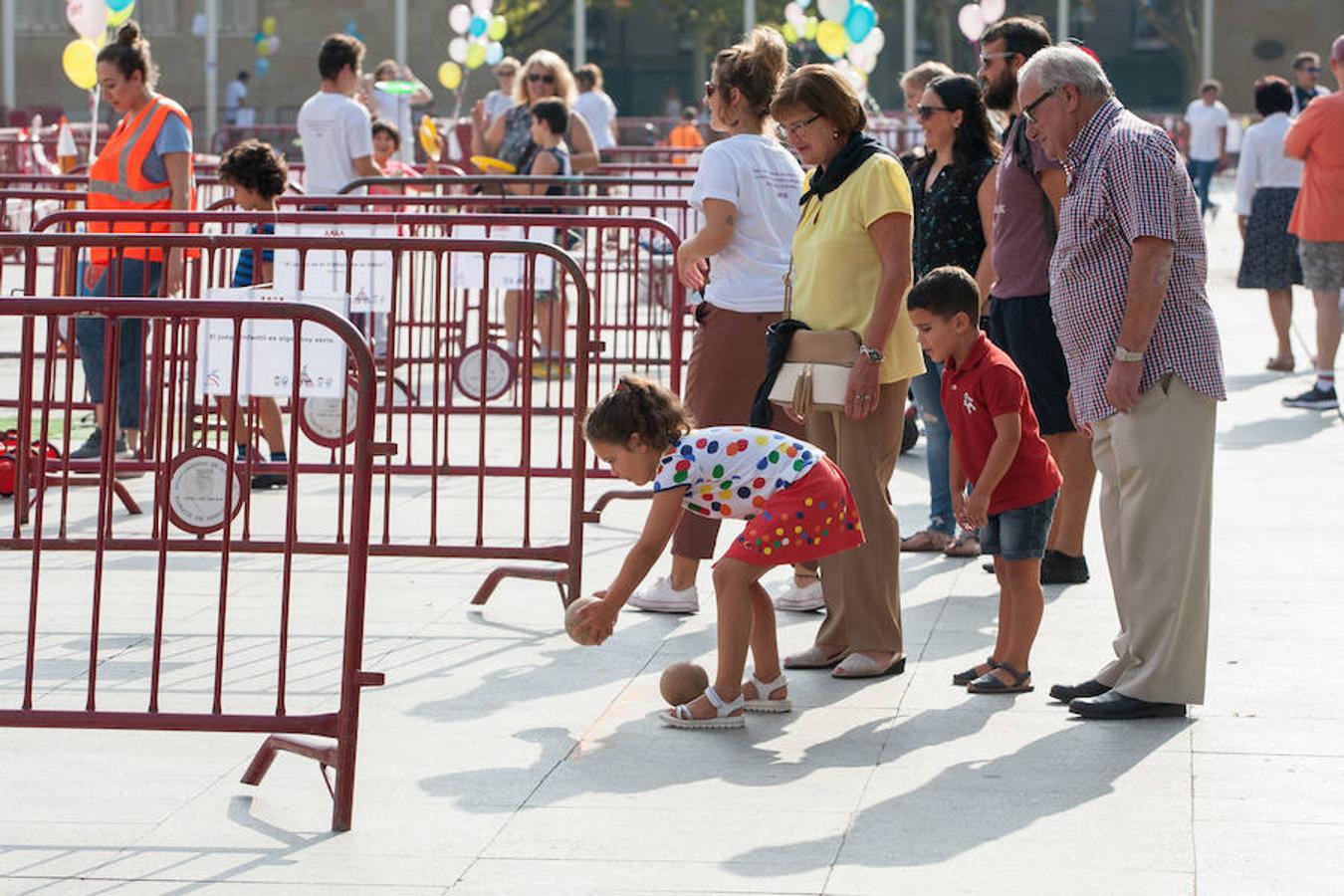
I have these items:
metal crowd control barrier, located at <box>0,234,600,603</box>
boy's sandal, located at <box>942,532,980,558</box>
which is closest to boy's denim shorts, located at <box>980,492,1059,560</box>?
metal crowd control barrier, located at <box>0,234,600,603</box>

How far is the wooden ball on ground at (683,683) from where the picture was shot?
239 inches

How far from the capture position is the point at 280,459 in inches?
383

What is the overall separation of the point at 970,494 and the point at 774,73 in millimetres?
1714

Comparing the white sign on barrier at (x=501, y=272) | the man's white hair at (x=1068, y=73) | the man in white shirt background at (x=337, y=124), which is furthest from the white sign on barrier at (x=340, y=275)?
the man in white shirt background at (x=337, y=124)

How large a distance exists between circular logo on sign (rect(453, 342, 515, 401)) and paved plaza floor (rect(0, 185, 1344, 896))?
201cm

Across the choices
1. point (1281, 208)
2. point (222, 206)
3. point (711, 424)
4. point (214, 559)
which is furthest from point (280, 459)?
point (1281, 208)

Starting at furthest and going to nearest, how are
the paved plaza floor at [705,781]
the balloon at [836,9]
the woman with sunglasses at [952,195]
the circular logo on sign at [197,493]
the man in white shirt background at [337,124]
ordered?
the balloon at [836,9], the man in white shirt background at [337,124], the woman with sunglasses at [952,195], the circular logo on sign at [197,493], the paved plaza floor at [705,781]

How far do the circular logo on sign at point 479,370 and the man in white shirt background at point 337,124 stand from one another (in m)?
3.41

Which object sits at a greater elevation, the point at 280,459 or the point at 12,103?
the point at 12,103

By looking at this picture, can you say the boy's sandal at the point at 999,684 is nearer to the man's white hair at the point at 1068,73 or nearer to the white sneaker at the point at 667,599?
the white sneaker at the point at 667,599

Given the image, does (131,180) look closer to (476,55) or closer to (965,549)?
(965,549)

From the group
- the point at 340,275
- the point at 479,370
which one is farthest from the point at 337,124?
the point at 340,275

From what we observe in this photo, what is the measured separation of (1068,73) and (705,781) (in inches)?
84.0

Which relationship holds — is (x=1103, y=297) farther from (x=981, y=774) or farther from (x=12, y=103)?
(x=12, y=103)
